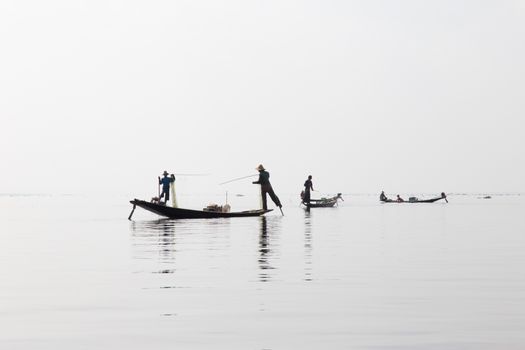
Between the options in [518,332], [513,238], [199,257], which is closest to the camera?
[518,332]

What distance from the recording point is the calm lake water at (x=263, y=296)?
9.27 metres

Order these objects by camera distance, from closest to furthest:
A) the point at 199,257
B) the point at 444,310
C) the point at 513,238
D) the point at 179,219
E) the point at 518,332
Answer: the point at 518,332 → the point at 444,310 → the point at 199,257 → the point at 513,238 → the point at 179,219

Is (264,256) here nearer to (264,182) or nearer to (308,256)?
(308,256)

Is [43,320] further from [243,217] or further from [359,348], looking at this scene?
[243,217]

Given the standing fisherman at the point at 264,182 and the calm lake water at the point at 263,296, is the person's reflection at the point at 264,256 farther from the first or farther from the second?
the standing fisherman at the point at 264,182

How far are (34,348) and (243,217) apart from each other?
38.2m

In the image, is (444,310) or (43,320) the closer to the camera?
(43,320)

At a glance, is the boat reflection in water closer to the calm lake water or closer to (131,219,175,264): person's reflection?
the calm lake water

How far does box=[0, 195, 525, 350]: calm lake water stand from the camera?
9273mm

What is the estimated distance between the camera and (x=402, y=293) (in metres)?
13.3

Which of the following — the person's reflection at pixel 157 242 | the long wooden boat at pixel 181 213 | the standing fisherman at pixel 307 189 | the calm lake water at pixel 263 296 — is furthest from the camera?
the standing fisherman at pixel 307 189

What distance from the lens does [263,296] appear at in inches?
504

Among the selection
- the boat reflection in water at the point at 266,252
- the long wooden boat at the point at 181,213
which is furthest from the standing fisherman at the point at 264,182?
the boat reflection in water at the point at 266,252

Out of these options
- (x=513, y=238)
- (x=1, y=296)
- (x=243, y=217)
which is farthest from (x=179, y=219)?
(x=1, y=296)
